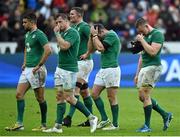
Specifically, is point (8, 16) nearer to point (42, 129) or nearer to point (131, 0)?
point (131, 0)

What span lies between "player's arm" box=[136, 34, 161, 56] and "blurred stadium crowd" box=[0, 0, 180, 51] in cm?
1508

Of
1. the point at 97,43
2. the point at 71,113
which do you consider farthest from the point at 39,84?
the point at 71,113

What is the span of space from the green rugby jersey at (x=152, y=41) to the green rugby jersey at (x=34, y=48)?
2296 millimetres

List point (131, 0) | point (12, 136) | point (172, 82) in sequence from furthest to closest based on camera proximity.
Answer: point (131, 0) < point (172, 82) < point (12, 136)

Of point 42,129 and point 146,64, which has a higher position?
point 146,64

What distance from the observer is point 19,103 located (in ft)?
55.6

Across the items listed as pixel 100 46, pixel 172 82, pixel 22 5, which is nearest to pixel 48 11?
pixel 22 5

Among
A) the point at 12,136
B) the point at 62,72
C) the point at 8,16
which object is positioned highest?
the point at 8,16

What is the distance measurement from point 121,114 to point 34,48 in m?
4.27

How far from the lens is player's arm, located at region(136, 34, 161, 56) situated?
16.5 m

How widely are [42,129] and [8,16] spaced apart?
16.2 m

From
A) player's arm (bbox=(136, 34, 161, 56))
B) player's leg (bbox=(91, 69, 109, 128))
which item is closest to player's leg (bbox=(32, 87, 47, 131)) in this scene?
player's leg (bbox=(91, 69, 109, 128))

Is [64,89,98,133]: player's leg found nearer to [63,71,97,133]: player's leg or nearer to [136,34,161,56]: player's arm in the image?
[63,71,97,133]: player's leg

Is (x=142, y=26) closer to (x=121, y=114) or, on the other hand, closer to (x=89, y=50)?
(x=89, y=50)
